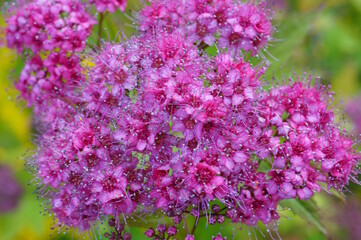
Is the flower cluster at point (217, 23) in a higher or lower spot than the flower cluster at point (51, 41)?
lower

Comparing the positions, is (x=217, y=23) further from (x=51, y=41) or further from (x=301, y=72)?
(x=51, y=41)

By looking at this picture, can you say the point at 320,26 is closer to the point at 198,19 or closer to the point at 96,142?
the point at 198,19

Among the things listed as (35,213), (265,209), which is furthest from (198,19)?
(35,213)

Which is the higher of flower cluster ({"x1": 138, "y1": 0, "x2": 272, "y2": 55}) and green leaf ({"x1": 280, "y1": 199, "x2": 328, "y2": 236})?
flower cluster ({"x1": 138, "y1": 0, "x2": 272, "y2": 55})

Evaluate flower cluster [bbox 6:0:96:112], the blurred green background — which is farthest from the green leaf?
flower cluster [bbox 6:0:96:112]

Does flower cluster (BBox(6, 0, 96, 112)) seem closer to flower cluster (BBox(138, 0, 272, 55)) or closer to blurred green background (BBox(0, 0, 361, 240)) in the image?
blurred green background (BBox(0, 0, 361, 240))

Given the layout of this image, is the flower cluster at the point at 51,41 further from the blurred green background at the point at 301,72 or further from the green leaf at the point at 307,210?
the green leaf at the point at 307,210

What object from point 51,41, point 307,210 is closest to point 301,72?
point 307,210

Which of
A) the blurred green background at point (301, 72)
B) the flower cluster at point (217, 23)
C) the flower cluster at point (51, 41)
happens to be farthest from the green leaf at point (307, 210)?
the flower cluster at point (51, 41)
